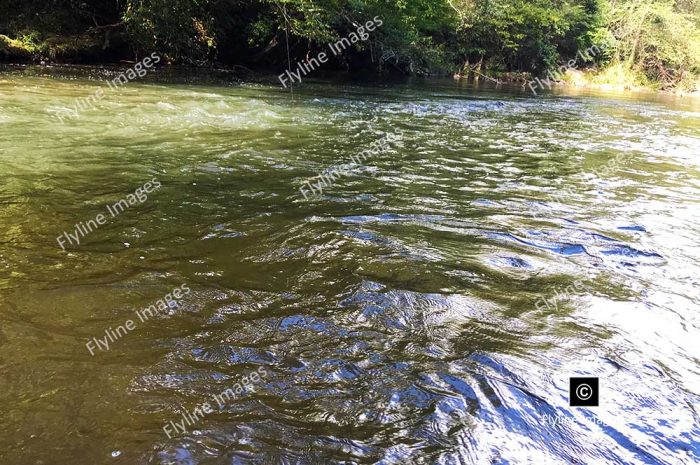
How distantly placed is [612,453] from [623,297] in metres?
1.85

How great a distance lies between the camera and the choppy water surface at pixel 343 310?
2420 mm

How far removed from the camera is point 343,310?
3.50 meters

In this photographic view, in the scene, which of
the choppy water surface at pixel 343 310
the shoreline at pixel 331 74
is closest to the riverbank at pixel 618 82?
the shoreline at pixel 331 74

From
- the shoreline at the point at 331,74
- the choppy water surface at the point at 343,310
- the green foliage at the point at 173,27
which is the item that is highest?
the green foliage at the point at 173,27

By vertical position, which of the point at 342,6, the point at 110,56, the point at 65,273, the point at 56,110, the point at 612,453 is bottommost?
the point at 612,453

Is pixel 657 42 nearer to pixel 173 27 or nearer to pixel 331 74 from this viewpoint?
pixel 331 74

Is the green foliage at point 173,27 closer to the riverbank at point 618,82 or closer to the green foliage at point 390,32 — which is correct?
the green foliage at point 390,32

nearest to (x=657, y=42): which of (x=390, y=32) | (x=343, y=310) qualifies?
(x=390, y=32)

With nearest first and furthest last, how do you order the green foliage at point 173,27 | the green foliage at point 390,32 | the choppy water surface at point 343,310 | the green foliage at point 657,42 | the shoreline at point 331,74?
1. the choppy water surface at point 343,310
2. the shoreline at point 331,74
3. the green foliage at point 173,27
4. the green foliage at point 390,32
5. the green foliage at point 657,42

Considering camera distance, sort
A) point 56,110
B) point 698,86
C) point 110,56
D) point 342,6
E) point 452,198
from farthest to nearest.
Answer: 1. point 698,86
2. point 342,6
3. point 110,56
4. point 56,110
5. point 452,198

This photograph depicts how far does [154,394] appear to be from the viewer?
2576 millimetres

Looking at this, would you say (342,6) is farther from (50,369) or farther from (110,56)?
(50,369)

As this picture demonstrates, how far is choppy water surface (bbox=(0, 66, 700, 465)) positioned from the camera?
2420mm

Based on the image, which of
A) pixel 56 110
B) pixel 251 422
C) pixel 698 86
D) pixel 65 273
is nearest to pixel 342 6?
pixel 56 110
